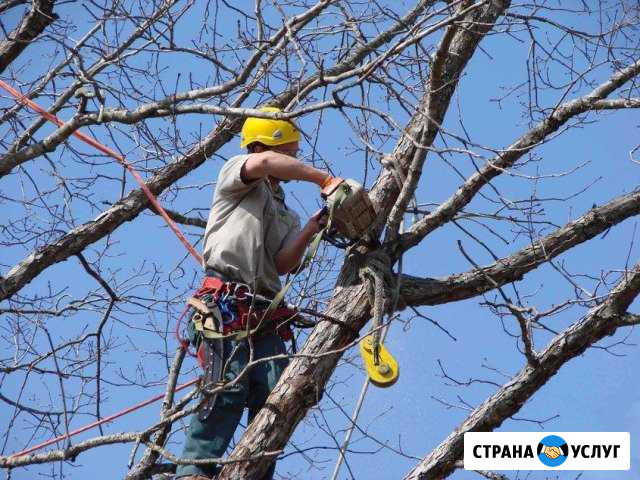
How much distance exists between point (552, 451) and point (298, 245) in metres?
1.80

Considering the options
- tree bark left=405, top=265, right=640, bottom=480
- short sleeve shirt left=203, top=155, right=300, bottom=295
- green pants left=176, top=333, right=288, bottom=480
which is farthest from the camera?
tree bark left=405, top=265, right=640, bottom=480

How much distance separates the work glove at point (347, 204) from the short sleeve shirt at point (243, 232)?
12.5 inches

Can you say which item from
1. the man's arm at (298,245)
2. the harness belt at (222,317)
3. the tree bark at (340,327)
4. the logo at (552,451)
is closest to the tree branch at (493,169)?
the tree bark at (340,327)

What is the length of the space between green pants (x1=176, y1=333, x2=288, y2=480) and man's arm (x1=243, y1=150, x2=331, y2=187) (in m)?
0.73

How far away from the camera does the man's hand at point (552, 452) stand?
5.55 m

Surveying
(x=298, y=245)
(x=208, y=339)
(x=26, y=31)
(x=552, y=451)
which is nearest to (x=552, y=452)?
(x=552, y=451)

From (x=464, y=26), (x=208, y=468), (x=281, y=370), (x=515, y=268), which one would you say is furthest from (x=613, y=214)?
(x=208, y=468)

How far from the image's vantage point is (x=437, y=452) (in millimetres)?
5105

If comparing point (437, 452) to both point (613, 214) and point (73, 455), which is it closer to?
point (613, 214)

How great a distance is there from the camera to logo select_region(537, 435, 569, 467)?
553 cm

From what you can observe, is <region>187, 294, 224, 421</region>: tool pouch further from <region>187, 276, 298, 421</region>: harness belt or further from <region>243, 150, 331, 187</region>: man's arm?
<region>243, 150, 331, 187</region>: man's arm

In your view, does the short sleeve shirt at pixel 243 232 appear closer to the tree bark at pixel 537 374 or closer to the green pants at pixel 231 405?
the green pants at pixel 231 405

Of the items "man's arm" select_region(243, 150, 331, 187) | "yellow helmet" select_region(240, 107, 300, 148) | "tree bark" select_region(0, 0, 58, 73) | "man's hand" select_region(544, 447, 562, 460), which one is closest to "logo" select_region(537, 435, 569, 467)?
"man's hand" select_region(544, 447, 562, 460)

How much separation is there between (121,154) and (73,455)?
2.00 metres
